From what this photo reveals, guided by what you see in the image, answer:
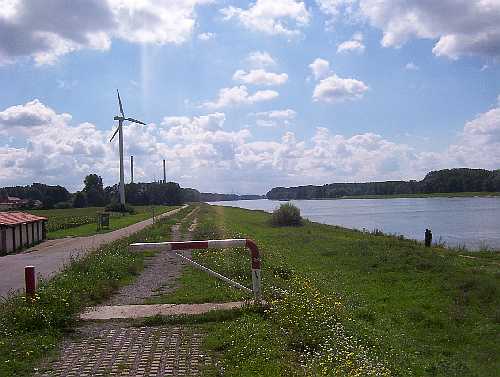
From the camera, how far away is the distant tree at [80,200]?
118688mm

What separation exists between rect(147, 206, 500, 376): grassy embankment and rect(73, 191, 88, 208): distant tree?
104 meters

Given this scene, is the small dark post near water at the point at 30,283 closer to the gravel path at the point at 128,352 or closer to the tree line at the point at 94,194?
the gravel path at the point at 128,352

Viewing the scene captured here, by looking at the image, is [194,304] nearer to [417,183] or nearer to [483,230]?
[483,230]

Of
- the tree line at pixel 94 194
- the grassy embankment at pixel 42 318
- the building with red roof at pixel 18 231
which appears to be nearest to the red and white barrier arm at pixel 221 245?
the grassy embankment at pixel 42 318

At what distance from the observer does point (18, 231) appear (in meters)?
30.7

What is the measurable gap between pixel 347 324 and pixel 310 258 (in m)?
14.4

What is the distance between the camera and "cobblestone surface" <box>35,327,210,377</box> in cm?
634

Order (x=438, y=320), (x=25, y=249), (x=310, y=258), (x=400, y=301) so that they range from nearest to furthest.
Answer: (x=438, y=320)
(x=400, y=301)
(x=310, y=258)
(x=25, y=249)

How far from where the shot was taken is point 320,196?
17900 cm

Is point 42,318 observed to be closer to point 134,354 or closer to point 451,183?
point 134,354

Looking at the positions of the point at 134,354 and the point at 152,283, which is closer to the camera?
the point at 134,354

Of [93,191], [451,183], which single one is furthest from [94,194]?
[451,183]

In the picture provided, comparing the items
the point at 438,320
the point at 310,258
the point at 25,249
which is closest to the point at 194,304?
the point at 438,320

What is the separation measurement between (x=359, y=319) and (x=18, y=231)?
Result: 24453 millimetres
